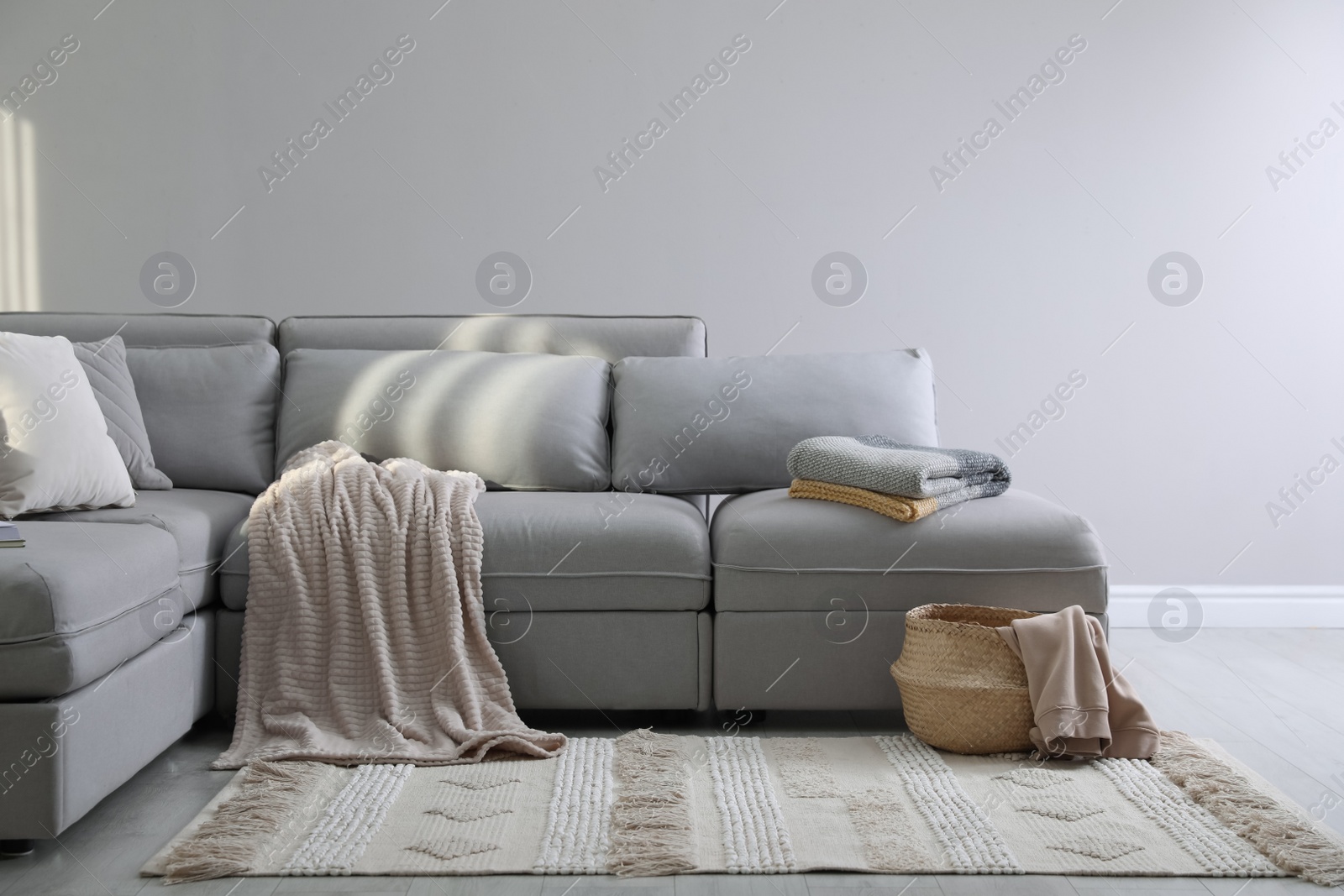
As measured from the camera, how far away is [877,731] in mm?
2166

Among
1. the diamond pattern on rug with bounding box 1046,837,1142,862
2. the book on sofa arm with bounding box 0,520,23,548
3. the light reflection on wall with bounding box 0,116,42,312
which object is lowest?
the diamond pattern on rug with bounding box 1046,837,1142,862

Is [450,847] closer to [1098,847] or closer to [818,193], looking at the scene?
[1098,847]

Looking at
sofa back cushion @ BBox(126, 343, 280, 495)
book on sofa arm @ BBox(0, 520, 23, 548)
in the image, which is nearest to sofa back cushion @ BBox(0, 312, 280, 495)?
sofa back cushion @ BBox(126, 343, 280, 495)

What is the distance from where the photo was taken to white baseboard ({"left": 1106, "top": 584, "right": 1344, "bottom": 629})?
3.29m

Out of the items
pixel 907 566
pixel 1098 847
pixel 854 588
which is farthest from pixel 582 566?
pixel 1098 847

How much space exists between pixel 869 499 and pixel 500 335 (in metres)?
1.16

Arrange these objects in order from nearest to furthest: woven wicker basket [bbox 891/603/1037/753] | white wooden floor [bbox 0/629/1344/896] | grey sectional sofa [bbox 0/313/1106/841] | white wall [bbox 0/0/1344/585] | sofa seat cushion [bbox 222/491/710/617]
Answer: white wooden floor [bbox 0/629/1344/896]
grey sectional sofa [bbox 0/313/1106/841]
woven wicker basket [bbox 891/603/1037/753]
sofa seat cushion [bbox 222/491/710/617]
white wall [bbox 0/0/1344/585]

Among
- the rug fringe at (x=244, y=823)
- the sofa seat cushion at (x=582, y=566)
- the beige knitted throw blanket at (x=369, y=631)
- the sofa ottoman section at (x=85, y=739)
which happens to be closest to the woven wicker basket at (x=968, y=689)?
the sofa seat cushion at (x=582, y=566)

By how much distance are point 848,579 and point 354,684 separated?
99cm

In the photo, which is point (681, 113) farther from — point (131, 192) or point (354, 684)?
point (354, 684)

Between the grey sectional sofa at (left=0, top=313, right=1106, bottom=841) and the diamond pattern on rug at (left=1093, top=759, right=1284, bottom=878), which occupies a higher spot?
the grey sectional sofa at (left=0, top=313, right=1106, bottom=841)

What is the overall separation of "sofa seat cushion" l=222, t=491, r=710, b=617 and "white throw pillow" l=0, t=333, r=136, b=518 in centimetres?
30

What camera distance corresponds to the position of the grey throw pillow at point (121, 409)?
7.97ft

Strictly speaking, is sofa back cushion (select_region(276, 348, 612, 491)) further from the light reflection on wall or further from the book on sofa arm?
the light reflection on wall
